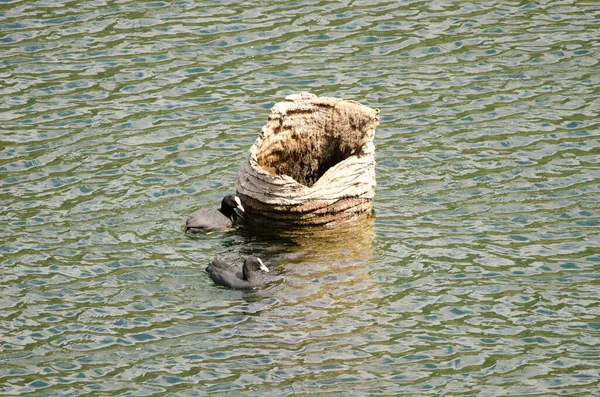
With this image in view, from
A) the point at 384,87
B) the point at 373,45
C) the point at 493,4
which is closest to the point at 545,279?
the point at 384,87

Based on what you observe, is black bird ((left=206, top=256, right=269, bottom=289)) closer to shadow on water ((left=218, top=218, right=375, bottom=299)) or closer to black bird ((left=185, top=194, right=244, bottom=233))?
shadow on water ((left=218, top=218, right=375, bottom=299))

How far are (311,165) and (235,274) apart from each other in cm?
332

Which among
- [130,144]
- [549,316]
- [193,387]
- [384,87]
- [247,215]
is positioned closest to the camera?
[193,387]

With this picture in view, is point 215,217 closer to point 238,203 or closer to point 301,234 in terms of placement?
point 238,203

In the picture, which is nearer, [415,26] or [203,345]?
[203,345]

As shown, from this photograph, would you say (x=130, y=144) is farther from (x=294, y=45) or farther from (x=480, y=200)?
(x=480, y=200)

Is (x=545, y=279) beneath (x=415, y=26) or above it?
beneath

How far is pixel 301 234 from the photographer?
14367mm

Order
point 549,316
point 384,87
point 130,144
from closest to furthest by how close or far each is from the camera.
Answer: point 549,316, point 130,144, point 384,87

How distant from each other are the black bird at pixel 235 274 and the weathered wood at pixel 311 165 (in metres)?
1.30

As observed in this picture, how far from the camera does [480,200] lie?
15.3m

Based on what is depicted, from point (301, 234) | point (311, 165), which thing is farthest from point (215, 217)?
point (311, 165)

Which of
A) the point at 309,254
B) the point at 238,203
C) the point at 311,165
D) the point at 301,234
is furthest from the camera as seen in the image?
the point at 311,165

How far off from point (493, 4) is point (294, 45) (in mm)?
4272
